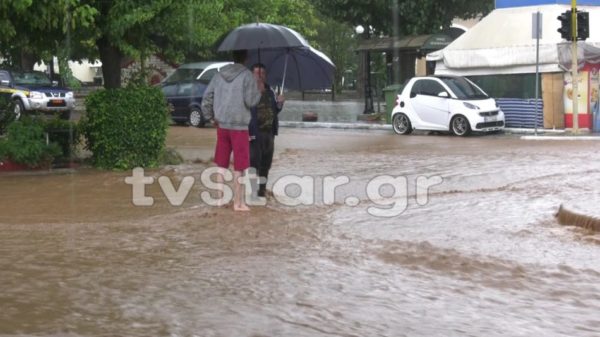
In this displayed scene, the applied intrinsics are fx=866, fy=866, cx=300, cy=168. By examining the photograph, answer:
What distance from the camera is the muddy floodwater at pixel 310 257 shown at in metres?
5.60

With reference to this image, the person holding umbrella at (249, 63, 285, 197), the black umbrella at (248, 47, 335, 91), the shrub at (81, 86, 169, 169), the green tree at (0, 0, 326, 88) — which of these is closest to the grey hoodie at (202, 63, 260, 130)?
the person holding umbrella at (249, 63, 285, 197)

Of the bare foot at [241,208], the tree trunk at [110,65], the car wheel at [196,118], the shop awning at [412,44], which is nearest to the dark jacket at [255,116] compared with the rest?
the bare foot at [241,208]

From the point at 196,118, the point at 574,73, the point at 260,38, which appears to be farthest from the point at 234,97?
the point at 196,118

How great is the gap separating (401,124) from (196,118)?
6552mm

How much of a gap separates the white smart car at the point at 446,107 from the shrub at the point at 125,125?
32.3ft

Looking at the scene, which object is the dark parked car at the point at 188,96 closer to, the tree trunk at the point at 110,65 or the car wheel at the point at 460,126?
the car wheel at the point at 460,126

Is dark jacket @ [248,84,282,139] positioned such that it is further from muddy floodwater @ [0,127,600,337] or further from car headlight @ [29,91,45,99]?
car headlight @ [29,91,45,99]

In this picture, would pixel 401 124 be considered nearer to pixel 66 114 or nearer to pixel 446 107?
pixel 446 107

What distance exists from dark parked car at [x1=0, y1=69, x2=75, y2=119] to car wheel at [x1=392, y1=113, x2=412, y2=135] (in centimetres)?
1070

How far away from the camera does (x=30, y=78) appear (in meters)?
29.0

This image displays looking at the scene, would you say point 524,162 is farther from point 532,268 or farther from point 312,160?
point 532,268

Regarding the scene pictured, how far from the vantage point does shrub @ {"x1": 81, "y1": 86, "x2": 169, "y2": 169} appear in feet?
43.8

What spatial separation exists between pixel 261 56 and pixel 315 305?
544 cm

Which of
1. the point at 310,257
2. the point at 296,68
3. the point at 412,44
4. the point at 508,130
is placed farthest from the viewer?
the point at 412,44
